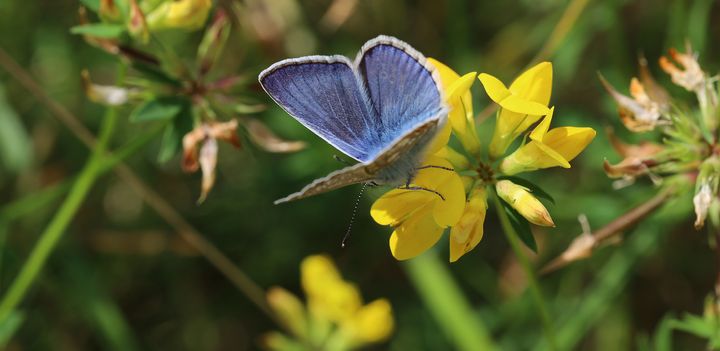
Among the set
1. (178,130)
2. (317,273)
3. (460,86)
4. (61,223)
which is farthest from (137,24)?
(317,273)

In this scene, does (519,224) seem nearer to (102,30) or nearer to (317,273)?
(102,30)

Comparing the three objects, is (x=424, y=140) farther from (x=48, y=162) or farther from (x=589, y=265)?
(x=48, y=162)

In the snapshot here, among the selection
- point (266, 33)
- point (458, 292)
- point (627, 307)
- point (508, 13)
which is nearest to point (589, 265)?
point (627, 307)

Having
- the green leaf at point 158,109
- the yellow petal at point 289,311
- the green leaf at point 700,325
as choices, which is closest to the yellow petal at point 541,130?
the green leaf at point 700,325

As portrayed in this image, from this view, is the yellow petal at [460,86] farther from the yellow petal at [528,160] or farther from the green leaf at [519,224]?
the green leaf at [519,224]

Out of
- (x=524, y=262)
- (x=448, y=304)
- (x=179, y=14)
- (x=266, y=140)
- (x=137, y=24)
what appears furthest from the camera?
(x=448, y=304)

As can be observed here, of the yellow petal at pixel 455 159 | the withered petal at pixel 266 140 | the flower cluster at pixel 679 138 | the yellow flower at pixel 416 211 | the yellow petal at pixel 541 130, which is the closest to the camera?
the yellow petal at pixel 541 130

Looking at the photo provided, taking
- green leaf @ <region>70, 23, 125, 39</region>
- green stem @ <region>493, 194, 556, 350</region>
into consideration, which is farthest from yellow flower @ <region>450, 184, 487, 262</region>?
green leaf @ <region>70, 23, 125, 39</region>
